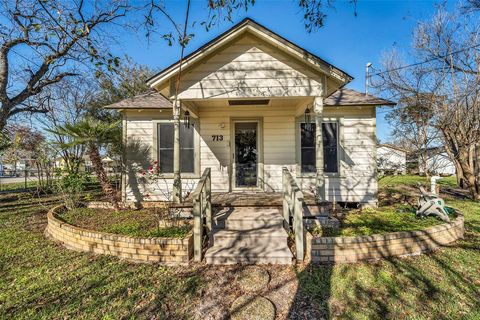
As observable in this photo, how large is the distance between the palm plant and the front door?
373 centimetres

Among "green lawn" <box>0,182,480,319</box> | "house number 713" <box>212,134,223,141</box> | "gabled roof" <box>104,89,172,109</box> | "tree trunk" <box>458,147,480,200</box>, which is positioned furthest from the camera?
"tree trunk" <box>458,147,480,200</box>

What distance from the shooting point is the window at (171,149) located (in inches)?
311

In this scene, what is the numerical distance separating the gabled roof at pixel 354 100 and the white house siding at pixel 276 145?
25 cm

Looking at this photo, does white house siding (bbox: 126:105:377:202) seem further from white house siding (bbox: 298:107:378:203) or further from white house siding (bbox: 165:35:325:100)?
white house siding (bbox: 165:35:325:100)

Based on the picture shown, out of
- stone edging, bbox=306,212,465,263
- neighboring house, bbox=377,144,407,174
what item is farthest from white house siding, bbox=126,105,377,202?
stone edging, bbox=306,212,465,263

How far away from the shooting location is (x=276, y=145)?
25.4 ft

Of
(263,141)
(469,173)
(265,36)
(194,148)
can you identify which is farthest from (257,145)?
(469,173)

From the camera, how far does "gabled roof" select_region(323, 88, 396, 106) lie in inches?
287

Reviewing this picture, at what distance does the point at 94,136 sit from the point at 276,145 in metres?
5.42

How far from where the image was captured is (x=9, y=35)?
719 centimetres

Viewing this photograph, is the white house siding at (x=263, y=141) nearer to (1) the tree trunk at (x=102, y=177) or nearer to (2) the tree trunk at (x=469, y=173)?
(1) the tree trunk at (x=102, y=177)

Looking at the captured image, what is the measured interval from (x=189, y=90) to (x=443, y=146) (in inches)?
431

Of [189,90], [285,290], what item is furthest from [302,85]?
[285,290]

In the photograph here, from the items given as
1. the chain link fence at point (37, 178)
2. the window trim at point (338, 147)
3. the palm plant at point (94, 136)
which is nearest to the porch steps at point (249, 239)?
the window trim at point (338, 147)
